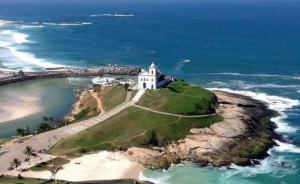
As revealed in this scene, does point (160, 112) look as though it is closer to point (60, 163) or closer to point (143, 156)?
point (143, 156)

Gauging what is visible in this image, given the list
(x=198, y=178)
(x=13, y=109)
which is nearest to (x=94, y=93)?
(x=13, y=109)

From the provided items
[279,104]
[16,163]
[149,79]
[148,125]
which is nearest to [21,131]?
[16,163]

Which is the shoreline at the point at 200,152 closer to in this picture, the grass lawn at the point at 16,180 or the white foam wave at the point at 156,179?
the white foam wave at the point at 156,179

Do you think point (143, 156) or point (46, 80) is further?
point (46, 80)

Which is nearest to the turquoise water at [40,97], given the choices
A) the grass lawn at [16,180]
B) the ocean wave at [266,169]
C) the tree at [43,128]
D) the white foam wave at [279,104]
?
the tree at [43,128]

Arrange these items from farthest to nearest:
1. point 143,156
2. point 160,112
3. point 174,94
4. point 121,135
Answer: point 174,94 < point 160,112 < point 121,135 < point 143,156

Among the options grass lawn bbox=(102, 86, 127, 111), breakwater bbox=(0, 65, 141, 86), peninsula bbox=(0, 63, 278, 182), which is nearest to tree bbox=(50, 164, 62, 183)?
peninsula bbox=(0, 63, 278, 182)

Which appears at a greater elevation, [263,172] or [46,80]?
[46,80]
